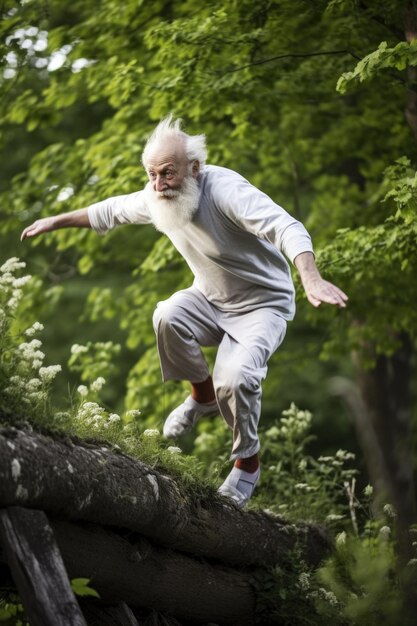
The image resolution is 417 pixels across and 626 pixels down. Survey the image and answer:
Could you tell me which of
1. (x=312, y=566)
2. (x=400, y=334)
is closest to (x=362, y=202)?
(x=400, y=334)

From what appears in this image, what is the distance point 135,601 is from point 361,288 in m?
5.76

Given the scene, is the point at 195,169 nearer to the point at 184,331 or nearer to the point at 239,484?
the point at 184,331

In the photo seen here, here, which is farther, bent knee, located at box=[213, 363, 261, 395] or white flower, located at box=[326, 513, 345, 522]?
white flower, located at box=[326, 513, 345, 522]

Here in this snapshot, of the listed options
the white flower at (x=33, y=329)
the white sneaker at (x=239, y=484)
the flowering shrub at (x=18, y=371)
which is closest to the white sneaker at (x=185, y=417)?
the white sneaker at (x=239, y=484)

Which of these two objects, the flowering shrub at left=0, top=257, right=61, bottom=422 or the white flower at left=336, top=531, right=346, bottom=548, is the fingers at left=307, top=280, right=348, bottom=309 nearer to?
the flowering shrub at left=0, top=257, right=61, bottom=422

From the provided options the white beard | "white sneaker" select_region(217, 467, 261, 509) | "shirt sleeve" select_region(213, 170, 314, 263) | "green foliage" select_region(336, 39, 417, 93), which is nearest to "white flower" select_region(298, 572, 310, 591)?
"white sneaker" select_region(217, 467, 261, 509)

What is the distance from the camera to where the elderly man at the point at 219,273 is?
568cm

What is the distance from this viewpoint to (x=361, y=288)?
1044 centimetres

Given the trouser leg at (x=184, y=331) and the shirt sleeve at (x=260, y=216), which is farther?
the trouser leg at (x=184, y=331)

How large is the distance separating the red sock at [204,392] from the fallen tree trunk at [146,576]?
969 millimetres

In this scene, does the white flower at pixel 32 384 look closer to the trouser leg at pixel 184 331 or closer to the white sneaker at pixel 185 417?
the trouser leg at pixel 184 331

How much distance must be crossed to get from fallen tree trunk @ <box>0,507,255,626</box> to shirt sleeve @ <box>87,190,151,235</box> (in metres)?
1.88

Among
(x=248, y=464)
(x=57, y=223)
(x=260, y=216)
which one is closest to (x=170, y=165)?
(x=260, y=216)

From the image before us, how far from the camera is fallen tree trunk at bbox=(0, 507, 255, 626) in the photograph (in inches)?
176
